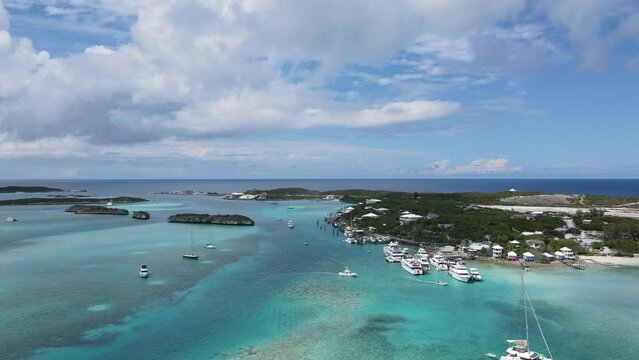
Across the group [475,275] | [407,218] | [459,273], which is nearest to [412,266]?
[459,273]

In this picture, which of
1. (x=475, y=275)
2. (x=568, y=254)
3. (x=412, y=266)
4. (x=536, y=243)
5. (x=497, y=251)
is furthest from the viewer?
(x=536, y=243)

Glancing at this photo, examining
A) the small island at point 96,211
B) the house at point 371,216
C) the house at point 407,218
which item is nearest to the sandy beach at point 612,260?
the house at point 407,218

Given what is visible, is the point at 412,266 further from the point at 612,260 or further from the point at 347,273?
the point at 612,260

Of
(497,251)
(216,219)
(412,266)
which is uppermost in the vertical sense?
(216,219)

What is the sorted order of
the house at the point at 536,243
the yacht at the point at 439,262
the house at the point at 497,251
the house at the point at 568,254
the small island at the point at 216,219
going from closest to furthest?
1. the yacht at the point at 439,262
2. the house at the point at 568,254
3. the house at the point at 497,251
4. the house at the point at 536,243
5. the small island at the point at 216,219

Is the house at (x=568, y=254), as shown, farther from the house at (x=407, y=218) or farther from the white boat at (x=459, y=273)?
the house at (x=407, y=218)
